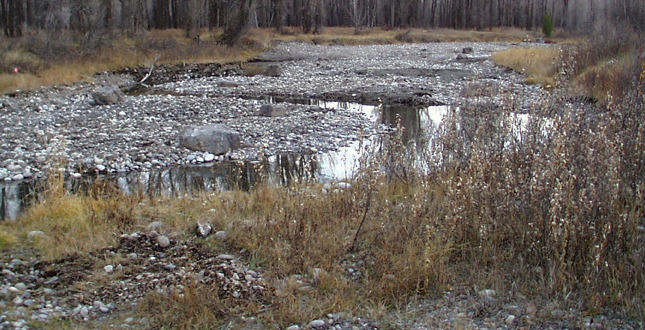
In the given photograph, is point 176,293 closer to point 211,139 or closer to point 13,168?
point 13,168

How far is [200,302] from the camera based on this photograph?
3.90m

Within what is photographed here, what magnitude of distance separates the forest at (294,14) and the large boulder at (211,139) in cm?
1873

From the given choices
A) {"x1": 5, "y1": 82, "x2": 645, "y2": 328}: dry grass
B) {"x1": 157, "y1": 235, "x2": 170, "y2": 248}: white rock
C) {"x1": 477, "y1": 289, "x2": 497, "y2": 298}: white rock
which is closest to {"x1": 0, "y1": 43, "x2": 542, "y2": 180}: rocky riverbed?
{"x1": 5, "y1": 82, "x2": 645, "y2": 328}: dry grass

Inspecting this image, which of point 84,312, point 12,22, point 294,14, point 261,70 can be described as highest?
point 294,14

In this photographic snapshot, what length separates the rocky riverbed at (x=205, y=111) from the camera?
9766mm

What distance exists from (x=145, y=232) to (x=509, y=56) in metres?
24.2

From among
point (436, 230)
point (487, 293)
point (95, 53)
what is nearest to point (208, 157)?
point (436, 230)

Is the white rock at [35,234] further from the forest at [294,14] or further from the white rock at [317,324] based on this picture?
the forest at [294,14]

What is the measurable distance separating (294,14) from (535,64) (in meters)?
37.9

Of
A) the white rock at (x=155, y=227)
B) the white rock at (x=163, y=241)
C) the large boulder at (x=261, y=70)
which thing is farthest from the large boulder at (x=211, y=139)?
the large boulder at (x=261, y=70)

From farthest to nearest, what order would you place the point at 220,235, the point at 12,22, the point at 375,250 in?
the point at 12,22, the point at 220,235, the point at 375,250

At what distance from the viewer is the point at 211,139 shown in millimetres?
10602

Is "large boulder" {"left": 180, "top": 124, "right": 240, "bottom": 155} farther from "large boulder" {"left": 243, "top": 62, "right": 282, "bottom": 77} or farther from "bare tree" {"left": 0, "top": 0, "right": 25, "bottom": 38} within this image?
"bare tree" {"left": 0, "top": 0, "right": 25, "bottom": 38}

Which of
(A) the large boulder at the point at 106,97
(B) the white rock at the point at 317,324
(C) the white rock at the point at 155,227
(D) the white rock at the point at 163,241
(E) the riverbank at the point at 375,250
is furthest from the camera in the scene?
(A) the large boulder at the point at 106,97
